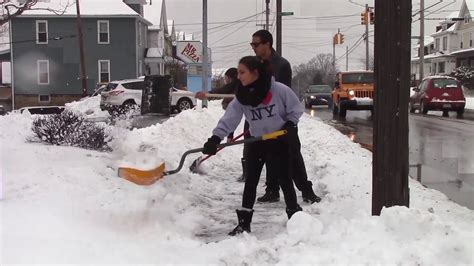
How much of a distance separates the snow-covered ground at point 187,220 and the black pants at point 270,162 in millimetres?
273

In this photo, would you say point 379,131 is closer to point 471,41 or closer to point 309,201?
point 309,201

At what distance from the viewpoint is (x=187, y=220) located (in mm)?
5160

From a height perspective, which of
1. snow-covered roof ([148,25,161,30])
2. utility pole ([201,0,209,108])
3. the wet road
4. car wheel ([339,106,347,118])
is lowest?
the wet road

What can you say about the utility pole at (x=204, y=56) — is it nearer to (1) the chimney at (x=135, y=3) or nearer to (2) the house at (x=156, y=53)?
(2) the house at (x=156, y=53)

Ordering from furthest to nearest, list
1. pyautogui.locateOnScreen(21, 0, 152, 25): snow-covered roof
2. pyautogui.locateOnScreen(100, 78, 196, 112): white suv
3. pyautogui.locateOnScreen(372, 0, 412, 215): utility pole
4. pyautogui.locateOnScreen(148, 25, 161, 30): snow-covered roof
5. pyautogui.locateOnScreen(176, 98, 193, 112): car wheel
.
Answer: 1. pyautogui.locateOnScreen(148, 25, 161, 30): snow-covered roof
2. pyautogui.locateOnScreen(21, 0, 152, 25): snow-covered roof
3. pyautogui.locateOnScreen(176, 98, 193, 112): car wheel
4. pyautogui.locateOnScreen(100, 78, 196, 112): white suv
5. pyautogui.locateOnScreen(372, 0, 412, 215): utility pole

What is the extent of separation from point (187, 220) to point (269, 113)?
1326 millimetres

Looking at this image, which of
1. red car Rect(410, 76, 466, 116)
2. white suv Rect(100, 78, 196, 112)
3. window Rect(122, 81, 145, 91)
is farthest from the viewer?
window Rect(122, 81, 145, 91)

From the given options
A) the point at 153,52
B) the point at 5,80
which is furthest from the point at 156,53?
the point at 5,80

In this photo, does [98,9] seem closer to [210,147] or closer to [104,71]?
[104,71]

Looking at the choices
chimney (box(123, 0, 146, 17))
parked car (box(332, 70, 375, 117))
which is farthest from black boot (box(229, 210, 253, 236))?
chimney (box(123, 0, 146, 17))

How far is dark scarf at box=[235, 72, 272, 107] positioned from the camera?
460 centimetres

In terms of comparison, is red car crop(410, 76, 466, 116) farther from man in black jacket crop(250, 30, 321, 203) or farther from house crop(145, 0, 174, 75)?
house crop(145, 0, 174, 75)

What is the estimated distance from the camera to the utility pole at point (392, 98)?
4070 millimetres

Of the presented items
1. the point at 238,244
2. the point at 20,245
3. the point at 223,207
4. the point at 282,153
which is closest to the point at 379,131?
the point at 282,153
